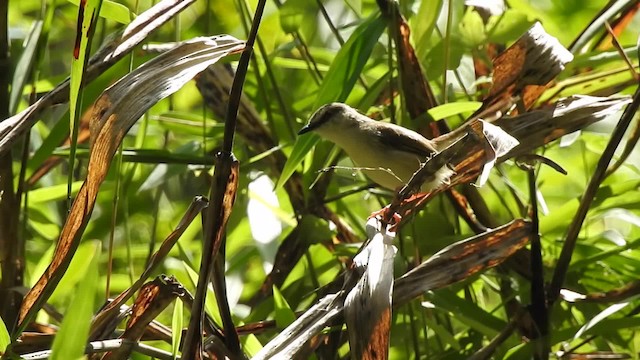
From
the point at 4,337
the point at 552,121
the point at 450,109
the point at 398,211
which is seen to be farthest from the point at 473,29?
the point at 4,337

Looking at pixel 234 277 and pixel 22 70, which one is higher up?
pixel 22 70

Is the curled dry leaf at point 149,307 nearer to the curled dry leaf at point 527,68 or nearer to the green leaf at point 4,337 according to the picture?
the green leaf at point 4,337

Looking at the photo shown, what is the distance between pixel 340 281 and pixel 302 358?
30 centimetres

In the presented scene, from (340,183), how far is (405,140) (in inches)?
17.8

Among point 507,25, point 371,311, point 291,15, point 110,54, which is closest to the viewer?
point 371,311

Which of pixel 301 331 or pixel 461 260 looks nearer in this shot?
pixel 301 331

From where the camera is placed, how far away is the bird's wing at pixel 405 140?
1.64 metres

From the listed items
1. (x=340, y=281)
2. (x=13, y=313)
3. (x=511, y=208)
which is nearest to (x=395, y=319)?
(x=340, y=281)

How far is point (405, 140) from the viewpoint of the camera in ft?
5.67

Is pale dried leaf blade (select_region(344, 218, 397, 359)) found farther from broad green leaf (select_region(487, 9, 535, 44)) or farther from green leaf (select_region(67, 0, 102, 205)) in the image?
broad green leaf (select_region(487, 9, 535, 44))

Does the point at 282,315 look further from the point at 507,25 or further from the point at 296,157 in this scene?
the point at 507,25

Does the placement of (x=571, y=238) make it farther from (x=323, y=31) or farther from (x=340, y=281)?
(x=323, y=31)

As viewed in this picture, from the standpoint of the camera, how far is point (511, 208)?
1845 mm

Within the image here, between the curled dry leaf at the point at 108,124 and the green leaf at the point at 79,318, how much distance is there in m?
0.26
